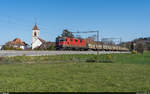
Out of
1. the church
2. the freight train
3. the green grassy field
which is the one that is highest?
the church

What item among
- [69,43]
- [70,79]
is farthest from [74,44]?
[70,79]

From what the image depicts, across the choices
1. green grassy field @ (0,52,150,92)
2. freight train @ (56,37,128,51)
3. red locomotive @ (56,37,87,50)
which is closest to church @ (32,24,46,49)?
freight train @ (56,37,128,51)

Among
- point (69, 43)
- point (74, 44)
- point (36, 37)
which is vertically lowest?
point (74, 44)

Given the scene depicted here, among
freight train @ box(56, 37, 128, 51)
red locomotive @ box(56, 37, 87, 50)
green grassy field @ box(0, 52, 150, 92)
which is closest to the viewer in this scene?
green grassy field @ box(0, 52, 150, 92)

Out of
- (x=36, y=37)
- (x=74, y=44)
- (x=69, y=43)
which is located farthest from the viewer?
(x=36, y=37)

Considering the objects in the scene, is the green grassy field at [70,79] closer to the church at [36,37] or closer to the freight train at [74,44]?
the freight train at [74,44]

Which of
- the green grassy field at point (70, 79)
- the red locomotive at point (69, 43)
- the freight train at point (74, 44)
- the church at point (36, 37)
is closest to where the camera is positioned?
the green grassy field at point (70, 79)

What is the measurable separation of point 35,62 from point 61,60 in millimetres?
2809

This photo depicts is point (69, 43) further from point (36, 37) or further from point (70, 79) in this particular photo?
point (36, 37)

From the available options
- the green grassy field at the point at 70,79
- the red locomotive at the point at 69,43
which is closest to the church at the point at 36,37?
the red locomotive at the point at 69,43

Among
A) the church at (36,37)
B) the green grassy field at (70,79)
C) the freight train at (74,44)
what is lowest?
the green grassy field at (70,79)

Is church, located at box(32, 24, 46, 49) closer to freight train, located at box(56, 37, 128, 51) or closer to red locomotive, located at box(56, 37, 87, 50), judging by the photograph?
freight train, located at box(56, 37, 128, 51)

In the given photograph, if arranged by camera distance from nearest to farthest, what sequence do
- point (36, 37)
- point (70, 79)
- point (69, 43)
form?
1. point (70, 79)
2. point (69, 43)
3. point (36, 37)

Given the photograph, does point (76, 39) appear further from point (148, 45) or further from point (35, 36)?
point (35, 36)
